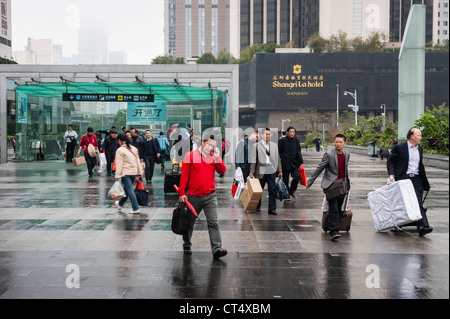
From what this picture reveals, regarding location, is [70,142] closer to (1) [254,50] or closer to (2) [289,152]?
(2) [289,152]

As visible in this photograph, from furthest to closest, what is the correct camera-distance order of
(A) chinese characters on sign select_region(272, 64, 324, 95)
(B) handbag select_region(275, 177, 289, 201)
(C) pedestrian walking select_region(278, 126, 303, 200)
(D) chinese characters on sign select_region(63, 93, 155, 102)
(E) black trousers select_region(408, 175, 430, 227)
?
1. (A) chinese characters on sign select_region(272, 64, 324, 95)
2. (D) chinese characters on sign select_region(63, 93, 155, 102)
3. (C) pedestrian walking select_region(278, 126, 303, 200)
4. (B) handbag select_region(275, 177, 289, 201)
5. (E) black trousers select_region(408, 175, 430, 227)

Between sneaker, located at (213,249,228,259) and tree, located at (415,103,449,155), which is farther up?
tree, located at (415,103,449,155)

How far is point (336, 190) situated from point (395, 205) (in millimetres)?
1037

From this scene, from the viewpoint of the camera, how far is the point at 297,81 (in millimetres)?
95250

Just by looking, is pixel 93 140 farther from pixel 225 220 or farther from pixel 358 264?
pixel 358 264

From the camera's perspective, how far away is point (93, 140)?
20.1m

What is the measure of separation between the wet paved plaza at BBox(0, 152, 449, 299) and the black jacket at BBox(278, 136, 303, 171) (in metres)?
1.24

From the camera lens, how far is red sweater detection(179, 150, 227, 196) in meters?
7.43

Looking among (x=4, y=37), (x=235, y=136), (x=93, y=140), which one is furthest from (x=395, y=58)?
(x=93, y=140)

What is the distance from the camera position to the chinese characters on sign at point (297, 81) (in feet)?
312

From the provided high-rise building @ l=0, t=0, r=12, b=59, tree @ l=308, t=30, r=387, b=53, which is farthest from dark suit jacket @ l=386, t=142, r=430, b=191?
tree @ l=308, t=30, r=387, b=53

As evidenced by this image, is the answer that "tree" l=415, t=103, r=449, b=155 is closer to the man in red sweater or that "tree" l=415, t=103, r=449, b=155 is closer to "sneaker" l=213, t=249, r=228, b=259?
the man in red sweater

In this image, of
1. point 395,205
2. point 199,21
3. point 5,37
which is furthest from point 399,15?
point 395,205
